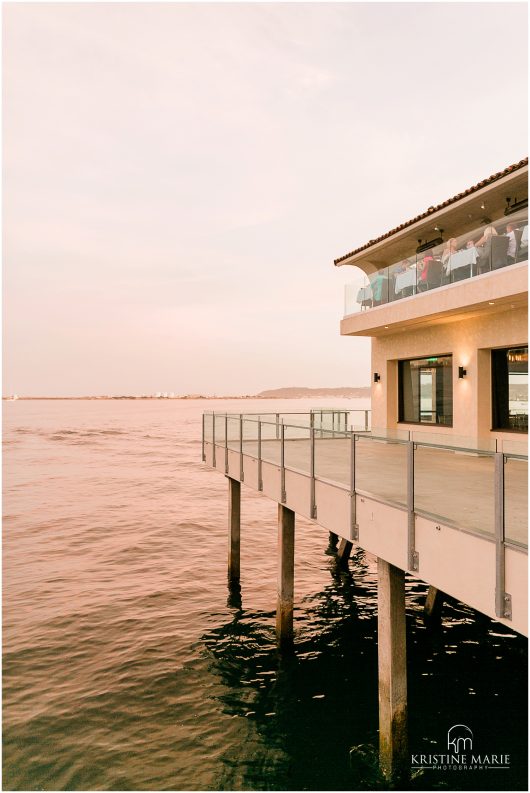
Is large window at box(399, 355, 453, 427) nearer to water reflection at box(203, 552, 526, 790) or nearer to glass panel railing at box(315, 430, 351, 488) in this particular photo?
water reflection at box(203, 552, 526, 790)

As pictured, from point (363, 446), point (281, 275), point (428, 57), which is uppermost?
point (281, 275)

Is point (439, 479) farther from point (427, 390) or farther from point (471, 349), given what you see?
point (427, 390)

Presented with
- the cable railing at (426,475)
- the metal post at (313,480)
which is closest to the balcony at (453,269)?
the cable railing at (426,475)

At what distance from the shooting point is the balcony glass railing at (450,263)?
10273 mm

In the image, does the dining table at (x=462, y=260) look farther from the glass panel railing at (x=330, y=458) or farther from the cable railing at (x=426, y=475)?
the glass panel railing at (x=330, y=458)

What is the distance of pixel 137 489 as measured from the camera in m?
30.4

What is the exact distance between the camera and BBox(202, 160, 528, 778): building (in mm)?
4324

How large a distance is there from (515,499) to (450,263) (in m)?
9.28

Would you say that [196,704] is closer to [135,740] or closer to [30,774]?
[135,740]

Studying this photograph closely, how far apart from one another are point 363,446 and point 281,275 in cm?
8146

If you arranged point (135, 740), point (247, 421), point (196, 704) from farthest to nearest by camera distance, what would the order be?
1. point (247, 421)
2. point (196, 704)
3. point (135, 740)

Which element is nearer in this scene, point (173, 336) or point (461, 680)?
point (461, 680)

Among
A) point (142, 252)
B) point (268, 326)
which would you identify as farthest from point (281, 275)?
point (142, 252)

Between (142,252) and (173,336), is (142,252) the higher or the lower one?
the higher one
